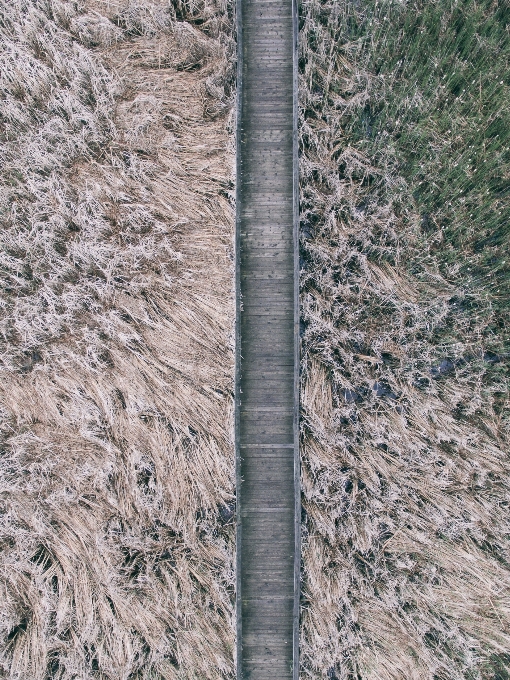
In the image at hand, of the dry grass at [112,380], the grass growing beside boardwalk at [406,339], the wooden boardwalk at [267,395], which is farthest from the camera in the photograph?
the dry grass at [112,380]

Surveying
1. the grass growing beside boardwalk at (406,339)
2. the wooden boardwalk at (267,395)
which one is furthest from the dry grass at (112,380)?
the grass growing beside boardwalk at (406,339)

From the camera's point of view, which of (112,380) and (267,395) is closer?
(267,395)

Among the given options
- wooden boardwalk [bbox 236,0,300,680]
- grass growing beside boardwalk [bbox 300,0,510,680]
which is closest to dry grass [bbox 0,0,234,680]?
wooden boardwalk [bbox 236,0,300,680]

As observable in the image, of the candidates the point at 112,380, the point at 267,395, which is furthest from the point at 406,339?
the point at 112,380

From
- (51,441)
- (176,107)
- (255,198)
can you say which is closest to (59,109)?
(176,107)

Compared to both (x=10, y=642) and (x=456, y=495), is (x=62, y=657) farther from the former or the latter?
(x=456, y=495)

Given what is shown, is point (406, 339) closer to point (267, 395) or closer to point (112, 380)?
point (267, 395)

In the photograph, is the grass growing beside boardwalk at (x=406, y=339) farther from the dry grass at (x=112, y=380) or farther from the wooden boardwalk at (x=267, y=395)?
the dry grass at (x=112, y=380)

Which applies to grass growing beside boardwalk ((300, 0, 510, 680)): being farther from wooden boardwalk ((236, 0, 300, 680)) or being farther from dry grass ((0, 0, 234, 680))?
dry grass ((0, 0, 234, 680))
